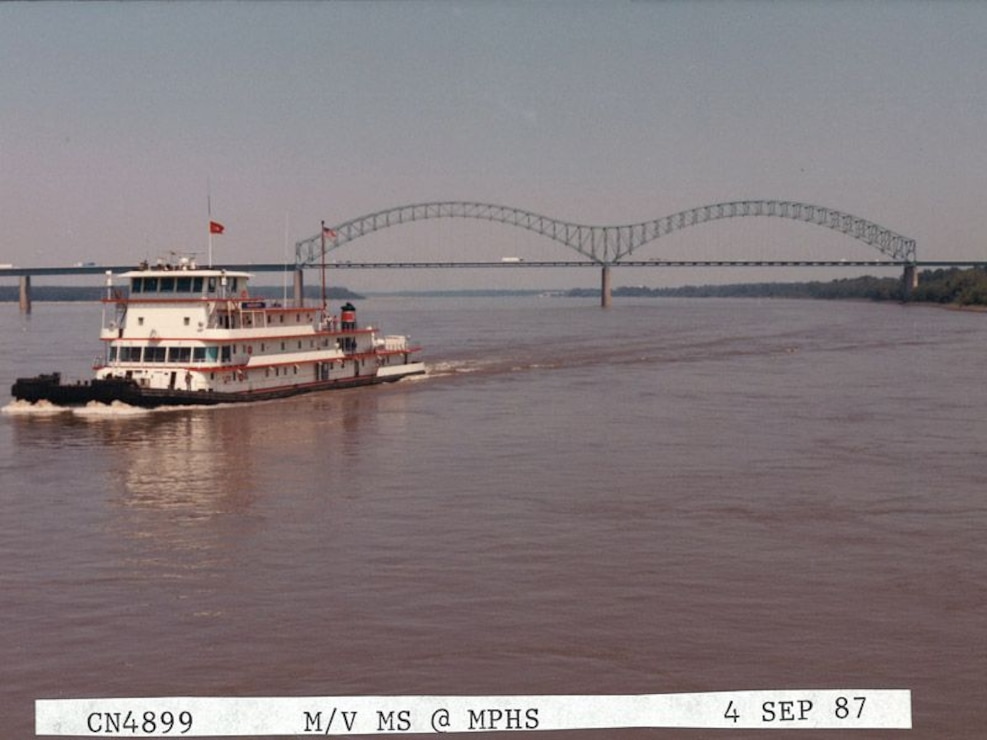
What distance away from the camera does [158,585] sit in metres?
21.0

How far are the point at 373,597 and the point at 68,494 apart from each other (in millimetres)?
15030

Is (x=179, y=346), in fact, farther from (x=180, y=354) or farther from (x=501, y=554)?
(x=501, y=554)

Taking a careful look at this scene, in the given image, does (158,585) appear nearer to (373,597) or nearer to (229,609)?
(229,609)

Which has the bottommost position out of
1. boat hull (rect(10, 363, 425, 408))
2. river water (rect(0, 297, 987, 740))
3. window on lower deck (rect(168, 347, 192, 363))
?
river water (rect(0, 297, 987, 740))

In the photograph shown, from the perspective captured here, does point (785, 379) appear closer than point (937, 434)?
No

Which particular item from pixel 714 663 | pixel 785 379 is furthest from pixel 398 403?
pixel 714 663
